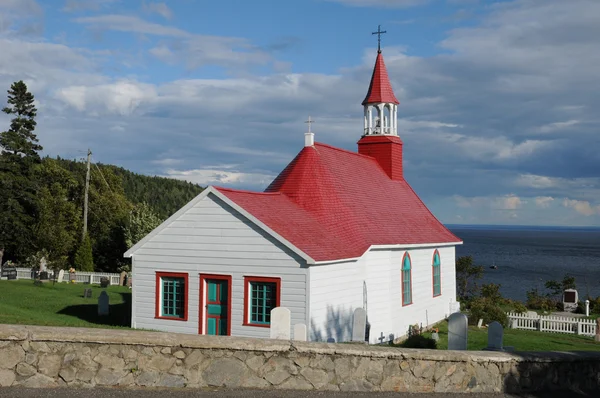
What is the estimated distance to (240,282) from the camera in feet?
61.1

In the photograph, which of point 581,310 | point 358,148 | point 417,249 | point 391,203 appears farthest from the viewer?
point 581,310

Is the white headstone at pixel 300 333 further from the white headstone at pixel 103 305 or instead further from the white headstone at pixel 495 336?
the white headstone at pixel 103 305

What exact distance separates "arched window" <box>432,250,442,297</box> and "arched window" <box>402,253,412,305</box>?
A: 3340mm

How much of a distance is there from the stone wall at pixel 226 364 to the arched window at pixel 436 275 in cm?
1728

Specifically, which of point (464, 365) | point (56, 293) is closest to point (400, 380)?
point (464, 365)

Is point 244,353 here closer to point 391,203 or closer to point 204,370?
point 204,370

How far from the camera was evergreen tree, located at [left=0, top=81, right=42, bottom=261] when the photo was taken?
47562mm

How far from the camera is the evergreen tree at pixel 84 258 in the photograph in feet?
154

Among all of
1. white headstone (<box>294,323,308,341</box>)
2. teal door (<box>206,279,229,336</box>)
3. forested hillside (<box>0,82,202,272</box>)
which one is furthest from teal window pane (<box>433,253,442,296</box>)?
forested hillside (<box>0,82,202,272</box>)

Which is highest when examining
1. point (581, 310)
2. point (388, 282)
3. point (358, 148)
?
point (358, 148)

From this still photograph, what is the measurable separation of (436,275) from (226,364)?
20.0 metres

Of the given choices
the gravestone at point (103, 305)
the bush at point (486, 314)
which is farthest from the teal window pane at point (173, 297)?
the bush at point (486, 314)

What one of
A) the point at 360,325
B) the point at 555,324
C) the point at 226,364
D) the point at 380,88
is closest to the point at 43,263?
the point at 380,88

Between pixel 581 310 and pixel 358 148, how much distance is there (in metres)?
18.6
